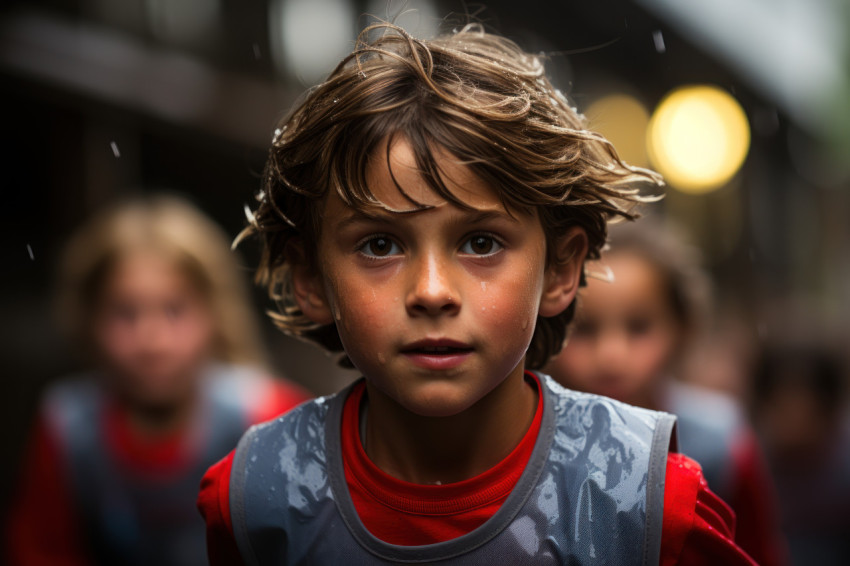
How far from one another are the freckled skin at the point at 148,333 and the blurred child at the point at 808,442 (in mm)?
3401

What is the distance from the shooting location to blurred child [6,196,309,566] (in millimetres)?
3623

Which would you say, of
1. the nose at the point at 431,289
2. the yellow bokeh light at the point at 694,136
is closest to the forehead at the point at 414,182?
the nose at the point at 431,289

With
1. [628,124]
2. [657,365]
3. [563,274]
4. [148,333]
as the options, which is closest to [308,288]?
[563,274]

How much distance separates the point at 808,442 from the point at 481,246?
13.7 feet

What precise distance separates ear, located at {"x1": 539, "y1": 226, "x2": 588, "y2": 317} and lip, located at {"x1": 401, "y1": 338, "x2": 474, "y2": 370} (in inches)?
12.3

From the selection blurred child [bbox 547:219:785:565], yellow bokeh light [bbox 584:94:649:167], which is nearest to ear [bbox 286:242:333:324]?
blurred child [bbox 547:219:785:565]

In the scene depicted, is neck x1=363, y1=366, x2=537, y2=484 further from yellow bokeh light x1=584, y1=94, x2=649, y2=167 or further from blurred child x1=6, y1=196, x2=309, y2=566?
yellow bokeh light x1=584, y1=94, x2=649, y2=167

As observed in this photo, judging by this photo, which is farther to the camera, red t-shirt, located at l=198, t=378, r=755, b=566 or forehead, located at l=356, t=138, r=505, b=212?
red t-shirt, located at l=198, t=378, r=755, b=566

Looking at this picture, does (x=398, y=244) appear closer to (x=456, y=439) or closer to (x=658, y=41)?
(x=456, y=439)

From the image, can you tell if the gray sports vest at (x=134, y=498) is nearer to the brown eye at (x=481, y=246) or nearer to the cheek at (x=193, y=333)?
the cheek at (x=193, y=333)

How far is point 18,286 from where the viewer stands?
6164 mm

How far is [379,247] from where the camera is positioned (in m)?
1.75

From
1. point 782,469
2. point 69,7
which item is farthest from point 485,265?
point 69,7

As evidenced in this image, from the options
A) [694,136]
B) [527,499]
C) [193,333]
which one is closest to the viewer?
[527,499]
